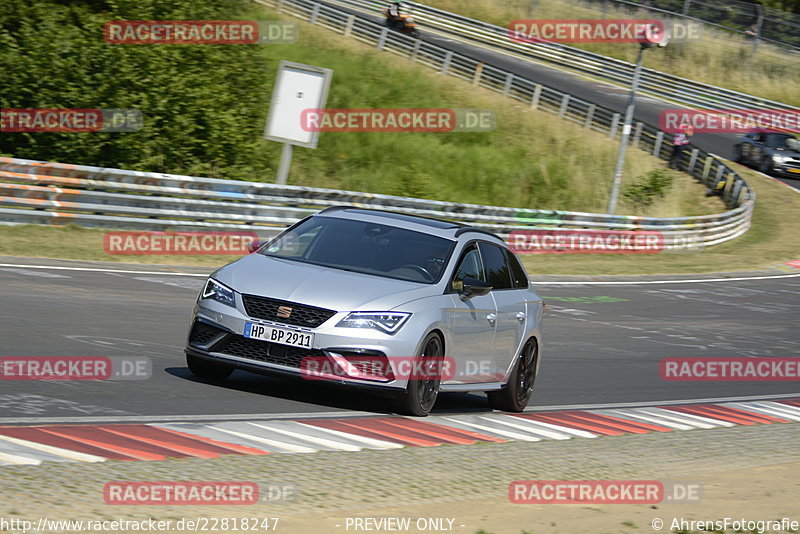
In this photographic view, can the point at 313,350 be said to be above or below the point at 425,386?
above

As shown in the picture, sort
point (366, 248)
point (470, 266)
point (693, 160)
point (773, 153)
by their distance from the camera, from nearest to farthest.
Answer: point (366, 248) < point (470, 266) < point (693, 160) < point (773, 153)

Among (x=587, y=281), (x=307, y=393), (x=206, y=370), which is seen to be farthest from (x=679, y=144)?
(x=206, y=370)

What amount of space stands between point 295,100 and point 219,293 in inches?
483

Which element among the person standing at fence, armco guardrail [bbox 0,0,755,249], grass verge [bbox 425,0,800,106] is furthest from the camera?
grass verge [bbox 425,0,800,106]

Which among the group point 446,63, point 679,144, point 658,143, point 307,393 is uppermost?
point 446,63

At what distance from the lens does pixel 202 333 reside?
30.3 ft

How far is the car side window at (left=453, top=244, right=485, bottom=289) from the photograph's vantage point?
395 inches

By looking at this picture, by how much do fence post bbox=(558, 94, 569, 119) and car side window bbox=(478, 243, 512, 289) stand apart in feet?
114

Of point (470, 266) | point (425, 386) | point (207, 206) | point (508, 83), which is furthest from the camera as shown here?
point (508, 83)

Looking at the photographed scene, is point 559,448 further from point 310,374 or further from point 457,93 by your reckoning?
point 457,93

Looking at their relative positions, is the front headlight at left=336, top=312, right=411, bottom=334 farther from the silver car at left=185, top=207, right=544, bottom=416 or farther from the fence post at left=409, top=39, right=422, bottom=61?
the fence post at left=409, top=39, right=422, bottom=61

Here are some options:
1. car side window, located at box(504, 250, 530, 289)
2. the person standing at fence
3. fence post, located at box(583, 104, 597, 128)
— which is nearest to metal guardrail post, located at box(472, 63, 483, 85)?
fence post, located at box(583, 104, 597, 128)

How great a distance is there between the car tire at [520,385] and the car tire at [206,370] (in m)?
2.61

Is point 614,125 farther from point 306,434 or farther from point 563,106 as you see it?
point 306,434
